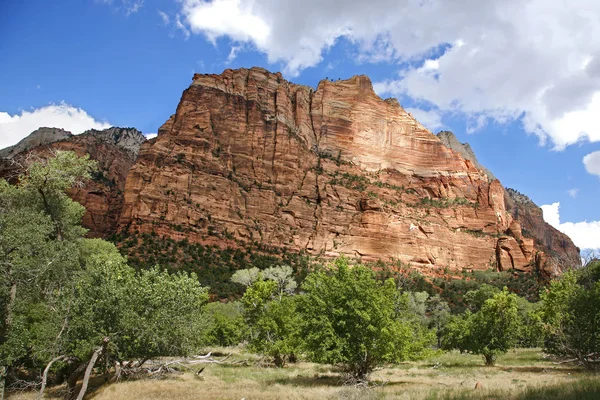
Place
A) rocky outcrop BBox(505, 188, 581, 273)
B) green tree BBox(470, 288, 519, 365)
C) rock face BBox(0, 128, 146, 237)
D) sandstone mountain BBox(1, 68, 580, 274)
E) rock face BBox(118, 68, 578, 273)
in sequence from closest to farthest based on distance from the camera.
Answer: green tree BBox(470, 288, 519, 365) < rock face BBox(118, 68, 578, 273) < sandstone mountain BBox(1, 68, 580, 274) < rock face BBox(0, 128, 146, 237) < rocky outcrop BBox(505, 188, 581, 273)

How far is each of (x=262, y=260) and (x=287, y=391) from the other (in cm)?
6263

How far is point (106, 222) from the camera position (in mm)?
Answer: 94062

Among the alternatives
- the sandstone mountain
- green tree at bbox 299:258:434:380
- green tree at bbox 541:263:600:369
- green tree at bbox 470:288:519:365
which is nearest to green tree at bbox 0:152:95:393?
green tree at bbox 299:258:434:380

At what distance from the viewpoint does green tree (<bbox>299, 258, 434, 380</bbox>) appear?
61.7 ft

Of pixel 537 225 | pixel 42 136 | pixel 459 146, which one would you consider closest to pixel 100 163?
pixel 42 136

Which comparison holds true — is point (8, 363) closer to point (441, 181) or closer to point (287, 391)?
point (287, 391)

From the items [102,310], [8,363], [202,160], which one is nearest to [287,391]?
[102,310]

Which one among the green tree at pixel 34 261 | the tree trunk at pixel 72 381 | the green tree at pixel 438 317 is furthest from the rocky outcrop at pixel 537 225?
the tree trunk at pixel 72 381

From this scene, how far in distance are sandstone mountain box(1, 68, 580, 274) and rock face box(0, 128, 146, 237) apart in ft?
1.36

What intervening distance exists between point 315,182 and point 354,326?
3255 inches

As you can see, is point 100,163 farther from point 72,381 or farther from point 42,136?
point 72,381

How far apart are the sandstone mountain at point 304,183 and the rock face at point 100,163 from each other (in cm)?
42

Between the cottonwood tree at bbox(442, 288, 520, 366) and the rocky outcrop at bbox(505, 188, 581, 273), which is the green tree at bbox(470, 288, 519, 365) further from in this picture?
the rocky outcrop at bbox(505, 188, 581, 273)

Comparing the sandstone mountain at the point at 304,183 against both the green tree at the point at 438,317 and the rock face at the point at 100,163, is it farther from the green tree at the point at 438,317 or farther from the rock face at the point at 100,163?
the green tree at the point at 438,317
